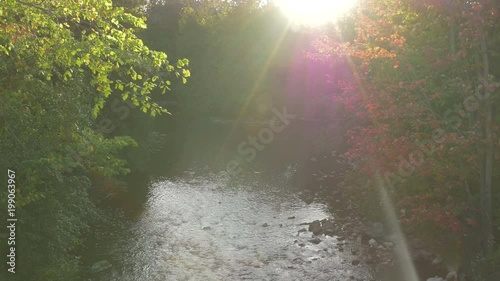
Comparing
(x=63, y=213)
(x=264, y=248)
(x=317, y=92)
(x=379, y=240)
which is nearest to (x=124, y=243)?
(x=63, y=213)

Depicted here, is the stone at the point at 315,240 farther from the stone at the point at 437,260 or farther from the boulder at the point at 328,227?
the stone at the point at 437,260

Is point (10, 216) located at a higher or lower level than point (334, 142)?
lower

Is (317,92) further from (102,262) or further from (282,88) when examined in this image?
(102,262)

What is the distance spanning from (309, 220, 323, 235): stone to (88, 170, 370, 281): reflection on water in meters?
0.29

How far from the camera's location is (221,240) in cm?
1319

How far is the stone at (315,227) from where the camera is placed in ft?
44.8

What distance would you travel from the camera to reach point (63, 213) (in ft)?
34.0

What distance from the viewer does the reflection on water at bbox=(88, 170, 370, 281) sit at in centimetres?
1107

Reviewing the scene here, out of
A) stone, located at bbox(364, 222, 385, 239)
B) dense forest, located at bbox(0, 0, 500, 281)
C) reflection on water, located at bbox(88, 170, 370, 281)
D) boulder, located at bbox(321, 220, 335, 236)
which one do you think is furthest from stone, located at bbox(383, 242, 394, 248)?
boulder, located at bbox(321, 220, 335, 236)

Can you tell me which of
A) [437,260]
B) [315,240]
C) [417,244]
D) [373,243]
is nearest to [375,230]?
[373,243]

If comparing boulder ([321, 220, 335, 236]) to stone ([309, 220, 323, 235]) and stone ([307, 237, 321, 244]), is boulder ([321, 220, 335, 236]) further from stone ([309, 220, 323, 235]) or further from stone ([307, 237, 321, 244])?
stone ([307, 237, 321, 244])

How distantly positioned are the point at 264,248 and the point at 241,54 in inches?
1301

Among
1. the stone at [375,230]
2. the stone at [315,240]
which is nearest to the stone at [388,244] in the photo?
the stone at [375,230]

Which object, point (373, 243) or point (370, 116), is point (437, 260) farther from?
point (370, 116)
